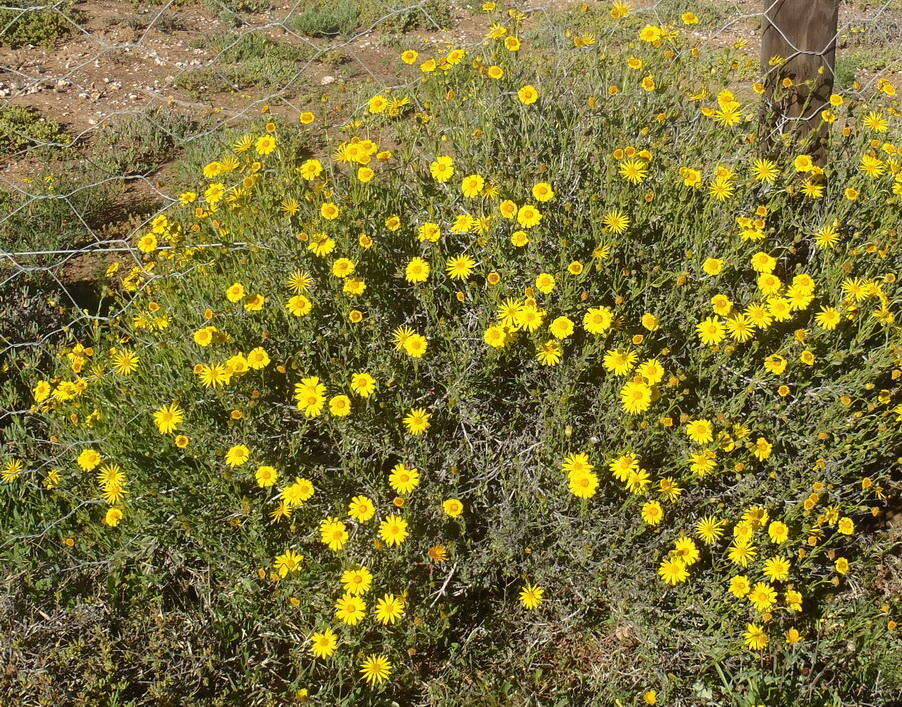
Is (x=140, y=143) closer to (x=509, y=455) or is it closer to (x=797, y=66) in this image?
(x=509, y=455)

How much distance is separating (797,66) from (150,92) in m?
5.08

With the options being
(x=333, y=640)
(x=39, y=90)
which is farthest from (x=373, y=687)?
(x=39, y=90)

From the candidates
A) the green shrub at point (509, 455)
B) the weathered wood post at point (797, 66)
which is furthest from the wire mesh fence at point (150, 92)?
the green shrub at point (509, 455)

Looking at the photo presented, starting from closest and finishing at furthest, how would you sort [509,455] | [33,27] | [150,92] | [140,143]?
[509,455], [140,143], [150,92], [33,27]

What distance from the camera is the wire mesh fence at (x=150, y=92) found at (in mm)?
3360

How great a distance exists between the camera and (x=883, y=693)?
2.18 meters

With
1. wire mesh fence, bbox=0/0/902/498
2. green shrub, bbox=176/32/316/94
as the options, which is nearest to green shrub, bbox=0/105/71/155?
wire mesh fence, bbox=0/0/902/498

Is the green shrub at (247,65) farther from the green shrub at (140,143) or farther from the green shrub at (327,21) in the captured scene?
the green shrub at (140,143)

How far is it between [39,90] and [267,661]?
5.54m

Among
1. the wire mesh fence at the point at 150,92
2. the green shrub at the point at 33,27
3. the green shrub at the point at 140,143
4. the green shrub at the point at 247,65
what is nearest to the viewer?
the wire mesh fence at the point at 150,92

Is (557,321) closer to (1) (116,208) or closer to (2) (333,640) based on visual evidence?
(2) (333,640)

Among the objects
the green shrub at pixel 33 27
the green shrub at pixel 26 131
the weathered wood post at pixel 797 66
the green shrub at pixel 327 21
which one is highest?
the weathered wood post at pixel 797 66

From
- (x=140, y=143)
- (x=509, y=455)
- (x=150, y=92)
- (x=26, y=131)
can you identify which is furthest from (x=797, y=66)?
(x=26, y=131)

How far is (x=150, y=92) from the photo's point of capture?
588 cm
